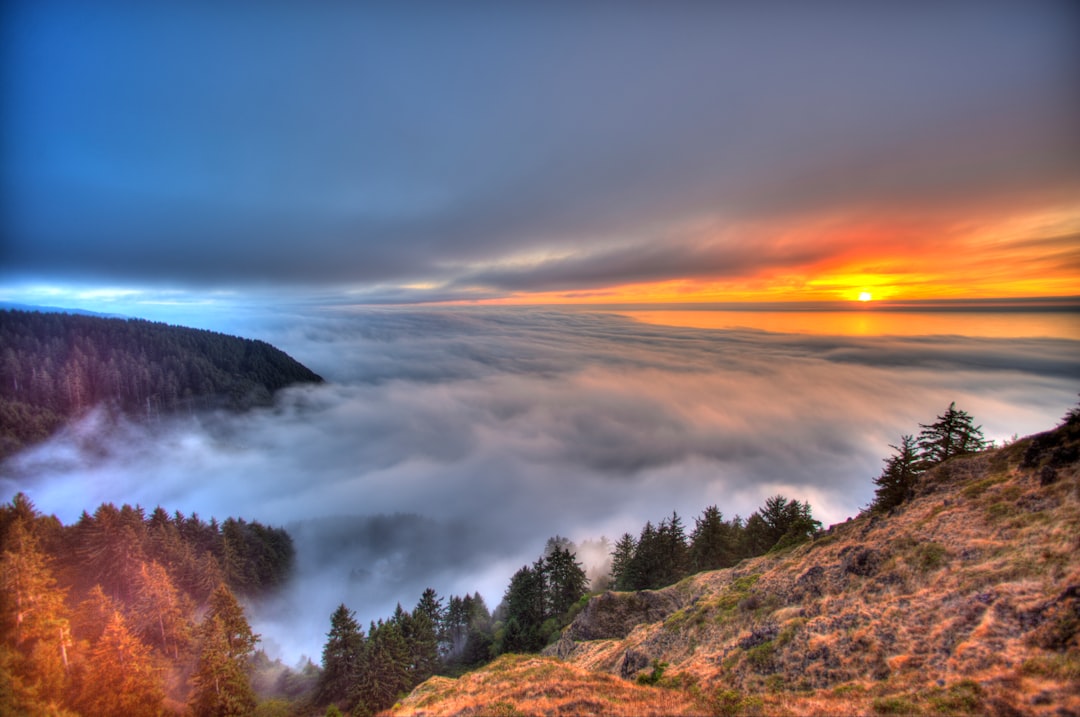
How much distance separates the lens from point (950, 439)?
27344 millimetres

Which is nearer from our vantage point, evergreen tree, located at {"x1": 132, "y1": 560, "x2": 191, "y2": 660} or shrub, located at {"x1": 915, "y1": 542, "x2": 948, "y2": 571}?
shrub, located at {"x1": 915, "y1": 542, "x2": 948, "y2": 571}

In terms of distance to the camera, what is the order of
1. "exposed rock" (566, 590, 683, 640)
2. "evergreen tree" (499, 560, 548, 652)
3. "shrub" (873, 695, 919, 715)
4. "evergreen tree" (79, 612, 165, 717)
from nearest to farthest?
"shrub" (873, 695, 919, 715) → "evergreen tree" (79, 612, 165, 717) → "exposed rock" (566, 590, 683, 640) → "evergreen tree" (499, 560, 548, 652)

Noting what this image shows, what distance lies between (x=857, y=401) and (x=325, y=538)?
242 meters

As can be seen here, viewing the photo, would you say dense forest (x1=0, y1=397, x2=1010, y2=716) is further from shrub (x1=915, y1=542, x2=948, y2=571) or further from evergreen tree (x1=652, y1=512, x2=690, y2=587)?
shrub (x1=915, y1=542, x2=948, y2=571)

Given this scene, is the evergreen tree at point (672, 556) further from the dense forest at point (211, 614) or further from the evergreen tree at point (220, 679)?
the evergreen tree at point (220, 679)

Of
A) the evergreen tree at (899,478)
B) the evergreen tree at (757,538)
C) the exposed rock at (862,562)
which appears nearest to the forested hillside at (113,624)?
the exposed rock at (862,562)

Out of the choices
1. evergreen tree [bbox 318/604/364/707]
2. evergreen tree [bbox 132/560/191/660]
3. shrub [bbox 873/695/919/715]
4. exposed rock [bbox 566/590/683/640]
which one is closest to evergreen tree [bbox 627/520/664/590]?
exposed rock [bbox 566/590/683/640]

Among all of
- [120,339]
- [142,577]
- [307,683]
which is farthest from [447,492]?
[120,339]

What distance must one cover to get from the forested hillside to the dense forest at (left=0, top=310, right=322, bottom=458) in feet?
426

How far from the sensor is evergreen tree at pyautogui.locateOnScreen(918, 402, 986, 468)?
1052 inches

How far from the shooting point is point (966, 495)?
20250 mm

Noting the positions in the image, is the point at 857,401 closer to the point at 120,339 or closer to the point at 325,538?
the point at 325,538

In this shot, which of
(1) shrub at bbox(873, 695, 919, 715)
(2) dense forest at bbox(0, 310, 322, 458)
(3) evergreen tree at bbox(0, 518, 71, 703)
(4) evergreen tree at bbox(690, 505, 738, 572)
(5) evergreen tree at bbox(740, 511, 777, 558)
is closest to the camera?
(1) shrub at bbox(873, 695, 919, 715)

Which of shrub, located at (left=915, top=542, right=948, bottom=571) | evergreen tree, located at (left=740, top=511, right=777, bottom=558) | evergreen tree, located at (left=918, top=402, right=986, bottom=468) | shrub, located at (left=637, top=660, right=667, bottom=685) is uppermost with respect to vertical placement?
evergreen tree, located at (left=918, top=402, right=986, bottom=468)
